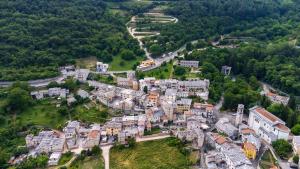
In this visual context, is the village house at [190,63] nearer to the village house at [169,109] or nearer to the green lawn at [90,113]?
the village house at [169,109]

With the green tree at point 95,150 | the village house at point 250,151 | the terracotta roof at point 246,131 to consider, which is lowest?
the green tree at point 95,150

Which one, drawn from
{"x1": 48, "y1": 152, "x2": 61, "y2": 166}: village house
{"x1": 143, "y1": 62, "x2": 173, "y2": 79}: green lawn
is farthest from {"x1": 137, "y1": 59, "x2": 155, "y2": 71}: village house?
{"x1": 48, "y1": 152, "x2": 61, "y2": 166}: village house

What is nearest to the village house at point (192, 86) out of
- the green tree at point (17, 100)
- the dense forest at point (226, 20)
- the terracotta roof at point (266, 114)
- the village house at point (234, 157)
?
the terracotta roof at point (266, 114)

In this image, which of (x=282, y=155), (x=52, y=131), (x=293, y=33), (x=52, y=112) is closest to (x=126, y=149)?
(x=52, y=131)

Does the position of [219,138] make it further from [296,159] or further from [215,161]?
[296,159]

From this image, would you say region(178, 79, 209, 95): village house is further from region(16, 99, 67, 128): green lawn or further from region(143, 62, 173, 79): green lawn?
region(16, 99, 67, 128): green lawn

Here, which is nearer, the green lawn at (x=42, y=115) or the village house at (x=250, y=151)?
the village house at (x=250, y=151)
